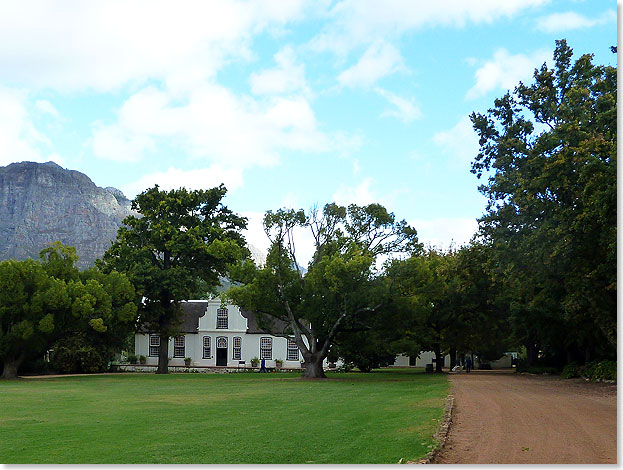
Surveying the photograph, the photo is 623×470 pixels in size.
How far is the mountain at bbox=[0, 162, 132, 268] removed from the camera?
10338 cm

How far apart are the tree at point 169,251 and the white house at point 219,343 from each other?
15208 millimetres

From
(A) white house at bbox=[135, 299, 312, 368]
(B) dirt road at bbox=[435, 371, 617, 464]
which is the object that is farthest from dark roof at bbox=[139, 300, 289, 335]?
(B) dirt road at bbox=[435, 371, 617, 464]

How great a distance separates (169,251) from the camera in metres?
51.3

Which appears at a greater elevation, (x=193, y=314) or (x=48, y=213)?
(x=48, y=213)

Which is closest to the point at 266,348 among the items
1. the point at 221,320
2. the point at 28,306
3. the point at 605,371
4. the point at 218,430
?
the point at 221,320

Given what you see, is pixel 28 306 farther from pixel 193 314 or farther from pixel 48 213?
pixel 48 213

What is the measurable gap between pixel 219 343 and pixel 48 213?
214 ft

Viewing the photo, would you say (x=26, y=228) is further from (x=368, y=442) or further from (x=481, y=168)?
(x=368, y=442)

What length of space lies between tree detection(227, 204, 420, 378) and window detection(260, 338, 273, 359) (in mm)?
23447

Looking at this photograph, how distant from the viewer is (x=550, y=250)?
2583cm

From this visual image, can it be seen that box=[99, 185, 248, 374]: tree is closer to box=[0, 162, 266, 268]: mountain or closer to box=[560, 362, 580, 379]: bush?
box=[560, 362, 580, 379]: bush

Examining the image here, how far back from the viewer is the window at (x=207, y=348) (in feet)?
223

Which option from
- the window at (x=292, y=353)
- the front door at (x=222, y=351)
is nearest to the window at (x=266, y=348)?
the window at (x=292, y=353)

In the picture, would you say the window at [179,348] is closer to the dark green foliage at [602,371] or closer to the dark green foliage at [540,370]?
the dark green foliage at [540,370]
